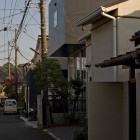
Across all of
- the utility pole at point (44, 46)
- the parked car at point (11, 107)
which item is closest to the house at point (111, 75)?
the utility pole at point (44, 46)

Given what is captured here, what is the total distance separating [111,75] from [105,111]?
124 inches

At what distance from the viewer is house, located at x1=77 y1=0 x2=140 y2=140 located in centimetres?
1453

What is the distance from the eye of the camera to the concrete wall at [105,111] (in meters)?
14.6

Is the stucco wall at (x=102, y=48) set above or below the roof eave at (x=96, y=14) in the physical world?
below

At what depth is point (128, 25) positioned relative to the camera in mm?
17609

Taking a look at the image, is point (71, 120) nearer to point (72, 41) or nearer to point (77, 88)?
point (77, 88)

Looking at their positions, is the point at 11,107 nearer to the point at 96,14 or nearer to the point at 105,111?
the point at 96,14

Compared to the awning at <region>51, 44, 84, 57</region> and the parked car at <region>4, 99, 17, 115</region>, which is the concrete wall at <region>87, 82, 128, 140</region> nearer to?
the awning at <region>51, 44, 84, 57</region>

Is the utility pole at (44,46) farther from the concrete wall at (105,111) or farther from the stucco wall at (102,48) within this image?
the concrete wall at (105,111)

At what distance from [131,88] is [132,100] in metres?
0.34

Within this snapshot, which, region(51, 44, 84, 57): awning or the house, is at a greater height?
region(51, 44, 84, 57): awning

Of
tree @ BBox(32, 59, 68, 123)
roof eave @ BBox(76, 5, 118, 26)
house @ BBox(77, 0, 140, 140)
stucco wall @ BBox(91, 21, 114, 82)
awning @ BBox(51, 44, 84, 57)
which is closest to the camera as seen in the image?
house @ BBox(77, 0, 140, 140)

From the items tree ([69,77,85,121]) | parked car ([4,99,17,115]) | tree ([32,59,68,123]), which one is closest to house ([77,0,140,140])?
tree ([32,59,68,123])

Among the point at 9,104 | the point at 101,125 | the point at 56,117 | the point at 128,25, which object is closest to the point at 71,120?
the point at 56,117
